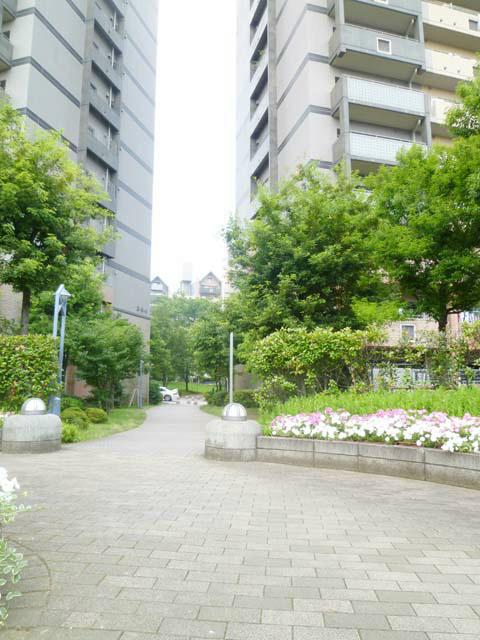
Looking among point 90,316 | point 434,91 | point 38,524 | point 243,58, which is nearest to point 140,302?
point 90,316

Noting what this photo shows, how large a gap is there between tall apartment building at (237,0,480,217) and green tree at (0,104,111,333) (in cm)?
1137

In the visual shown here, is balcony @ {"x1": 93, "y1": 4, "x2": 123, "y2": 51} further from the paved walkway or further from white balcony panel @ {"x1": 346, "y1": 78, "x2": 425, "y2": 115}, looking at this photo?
the paved walkway

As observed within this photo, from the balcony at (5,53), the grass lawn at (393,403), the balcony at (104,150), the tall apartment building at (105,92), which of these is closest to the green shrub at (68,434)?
the grass lawn at (393,403)

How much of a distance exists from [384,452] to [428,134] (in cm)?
2194

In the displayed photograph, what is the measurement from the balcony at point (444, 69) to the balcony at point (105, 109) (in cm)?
1811

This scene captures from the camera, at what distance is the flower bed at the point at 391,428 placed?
21.3 feet

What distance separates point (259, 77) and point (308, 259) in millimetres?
20631

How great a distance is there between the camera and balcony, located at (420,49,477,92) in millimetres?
25797

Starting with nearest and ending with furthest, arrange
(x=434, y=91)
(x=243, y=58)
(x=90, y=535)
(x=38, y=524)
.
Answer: (x=90, y=535)
(x=38, y=524)
(x=434, y=91)
(x=243, y=58)

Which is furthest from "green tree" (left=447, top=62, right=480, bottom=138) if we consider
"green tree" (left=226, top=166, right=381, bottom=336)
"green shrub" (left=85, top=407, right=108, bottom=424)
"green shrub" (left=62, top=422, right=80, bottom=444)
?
"green shrub" (left=85, top=407, right=108, bottom=424)

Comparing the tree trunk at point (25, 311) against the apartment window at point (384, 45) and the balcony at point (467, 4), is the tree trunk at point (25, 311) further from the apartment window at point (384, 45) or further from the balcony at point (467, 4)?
the balcony at point (467, 4)

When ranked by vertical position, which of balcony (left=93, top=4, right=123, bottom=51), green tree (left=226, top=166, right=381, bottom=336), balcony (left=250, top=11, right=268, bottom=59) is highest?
balcony (left=250, top=11, right=268, bottom=59)

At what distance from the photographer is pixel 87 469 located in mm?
7535

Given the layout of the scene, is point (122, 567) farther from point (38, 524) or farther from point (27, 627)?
point (38, 524)
